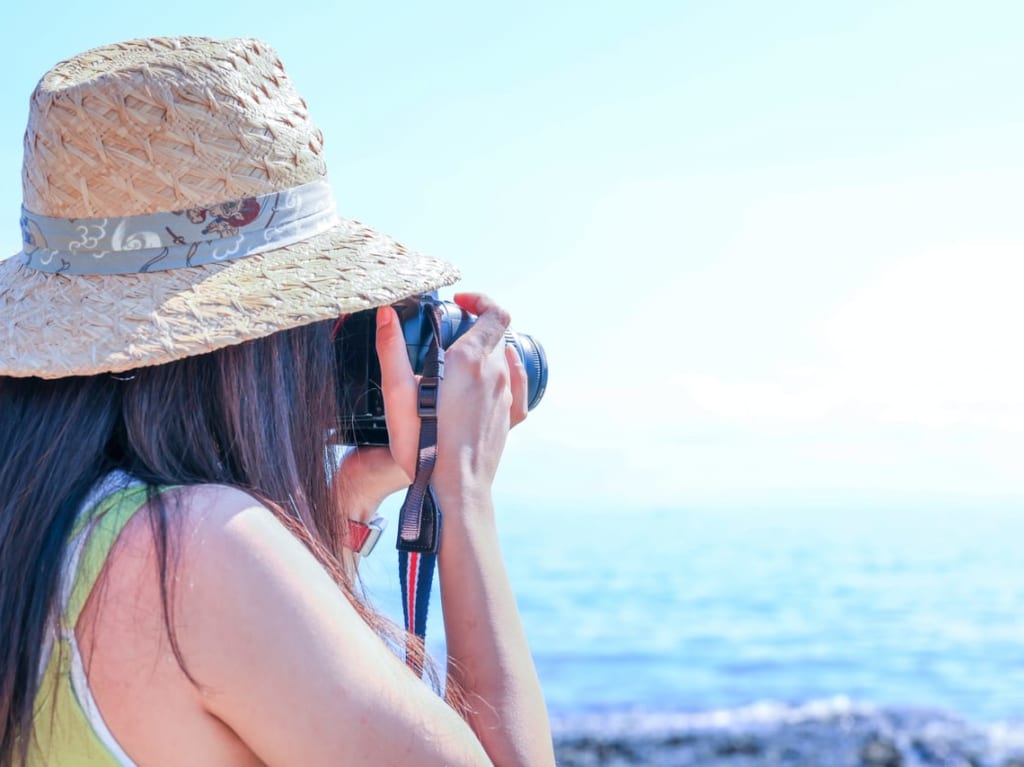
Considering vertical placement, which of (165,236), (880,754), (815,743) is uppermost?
(165,236)

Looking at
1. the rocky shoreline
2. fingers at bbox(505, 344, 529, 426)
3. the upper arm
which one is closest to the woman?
the upper arm

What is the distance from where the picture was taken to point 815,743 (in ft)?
22.1

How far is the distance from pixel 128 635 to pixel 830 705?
811 centimetres

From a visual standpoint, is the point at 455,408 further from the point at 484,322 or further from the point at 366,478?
the point at 366,478

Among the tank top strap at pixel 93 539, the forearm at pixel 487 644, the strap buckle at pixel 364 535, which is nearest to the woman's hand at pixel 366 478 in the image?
the strap buckle at pixel 364 535

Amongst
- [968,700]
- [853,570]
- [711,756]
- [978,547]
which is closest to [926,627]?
[968,700]

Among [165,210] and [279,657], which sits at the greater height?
[165,210]

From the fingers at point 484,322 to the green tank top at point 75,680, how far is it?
1.73 ft

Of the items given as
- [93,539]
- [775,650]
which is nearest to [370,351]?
[93,539]

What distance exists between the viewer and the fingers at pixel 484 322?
1501 mm

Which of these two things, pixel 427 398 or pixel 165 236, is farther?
pixel 427 398

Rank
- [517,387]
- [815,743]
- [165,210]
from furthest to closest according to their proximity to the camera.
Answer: [815,743] → [517,387] → [165,210]

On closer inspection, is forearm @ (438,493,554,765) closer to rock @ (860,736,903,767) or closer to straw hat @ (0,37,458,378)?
straw hat @ (0,37,458,378)

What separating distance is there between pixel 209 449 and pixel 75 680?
263 mm
